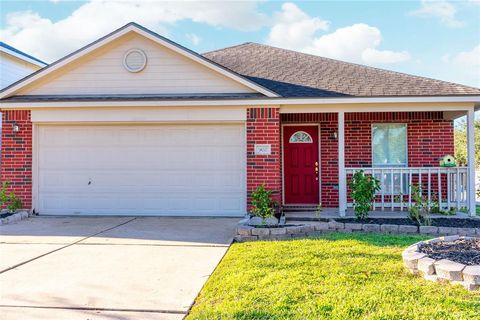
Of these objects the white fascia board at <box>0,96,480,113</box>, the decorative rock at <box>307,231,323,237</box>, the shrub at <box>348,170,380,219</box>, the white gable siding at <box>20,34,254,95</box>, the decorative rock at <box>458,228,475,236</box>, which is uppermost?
the white gable siding at <box>20,34,254,95</box>

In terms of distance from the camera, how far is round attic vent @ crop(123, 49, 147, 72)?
10062 millimetres

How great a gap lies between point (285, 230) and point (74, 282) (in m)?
3.84

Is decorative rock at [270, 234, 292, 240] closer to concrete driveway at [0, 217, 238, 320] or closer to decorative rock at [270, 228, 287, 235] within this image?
decorative rock at [270, 228, 287, 235]

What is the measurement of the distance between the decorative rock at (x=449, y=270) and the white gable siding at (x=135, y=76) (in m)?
6.44

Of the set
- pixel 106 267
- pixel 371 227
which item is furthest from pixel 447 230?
pixel 106 267

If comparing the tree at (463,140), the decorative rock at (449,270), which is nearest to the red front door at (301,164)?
the decorative rock at (449,270)

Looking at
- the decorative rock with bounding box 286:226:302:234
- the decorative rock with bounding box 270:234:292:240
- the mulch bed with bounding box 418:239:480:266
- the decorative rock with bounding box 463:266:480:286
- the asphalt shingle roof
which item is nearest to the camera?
the decorative rock with bounding box 463:266:480:286

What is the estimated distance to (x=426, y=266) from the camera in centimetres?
462

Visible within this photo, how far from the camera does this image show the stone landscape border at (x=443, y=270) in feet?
13.8

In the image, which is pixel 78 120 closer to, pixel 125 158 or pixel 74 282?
pixel 125 158

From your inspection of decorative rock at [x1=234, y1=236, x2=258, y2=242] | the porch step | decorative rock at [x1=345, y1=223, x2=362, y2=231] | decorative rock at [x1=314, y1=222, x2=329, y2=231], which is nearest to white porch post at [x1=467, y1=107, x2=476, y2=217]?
decorative rock at [x1=345, y1=223, x2=362, y2=231]

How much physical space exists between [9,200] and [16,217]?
0.79 m

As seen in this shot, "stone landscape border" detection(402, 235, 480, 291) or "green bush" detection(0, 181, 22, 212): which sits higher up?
"green bush" detection(0, 181, 22, 212)

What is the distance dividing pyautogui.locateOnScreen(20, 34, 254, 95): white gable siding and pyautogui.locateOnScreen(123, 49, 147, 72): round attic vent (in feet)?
0.32
